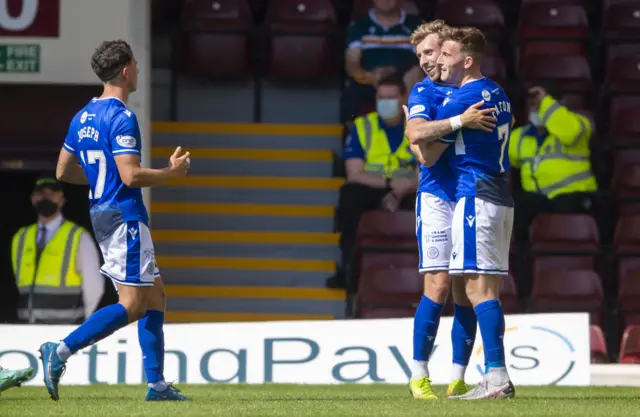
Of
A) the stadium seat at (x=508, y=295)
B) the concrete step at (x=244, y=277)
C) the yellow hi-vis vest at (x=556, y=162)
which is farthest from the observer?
the concrete step at (x=244, y=277)

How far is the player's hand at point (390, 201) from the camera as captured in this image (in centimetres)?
1037

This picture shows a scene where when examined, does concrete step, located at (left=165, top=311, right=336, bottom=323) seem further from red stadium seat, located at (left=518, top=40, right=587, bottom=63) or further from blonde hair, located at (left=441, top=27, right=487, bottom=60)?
blonde hair, located at (left=441, top=27, right=487, bottom=60)

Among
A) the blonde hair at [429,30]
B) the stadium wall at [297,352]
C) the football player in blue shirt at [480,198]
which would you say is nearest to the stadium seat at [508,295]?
the stadium wall at [297,352]

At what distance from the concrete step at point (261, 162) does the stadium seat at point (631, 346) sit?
9.94 ft

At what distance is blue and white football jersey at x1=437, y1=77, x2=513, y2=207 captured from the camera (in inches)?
239

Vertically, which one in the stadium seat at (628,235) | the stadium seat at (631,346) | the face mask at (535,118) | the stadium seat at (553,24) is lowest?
the stadium seat at (631,346)

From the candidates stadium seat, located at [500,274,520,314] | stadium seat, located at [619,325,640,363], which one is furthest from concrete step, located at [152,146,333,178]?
stadium seat, located at [619,325,640,363]

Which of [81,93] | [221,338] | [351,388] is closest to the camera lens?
[351,388]

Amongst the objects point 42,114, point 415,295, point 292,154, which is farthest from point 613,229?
point 42,114

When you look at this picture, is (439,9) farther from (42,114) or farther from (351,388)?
(351,388)

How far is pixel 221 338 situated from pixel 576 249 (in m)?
2.97

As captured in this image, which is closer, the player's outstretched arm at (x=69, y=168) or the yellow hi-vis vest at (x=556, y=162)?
the player's outstretched arm at (x=69, y=168)

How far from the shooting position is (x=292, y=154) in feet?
37.7

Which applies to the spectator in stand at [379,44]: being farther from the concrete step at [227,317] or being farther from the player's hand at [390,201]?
the concrete step at [227,317]
